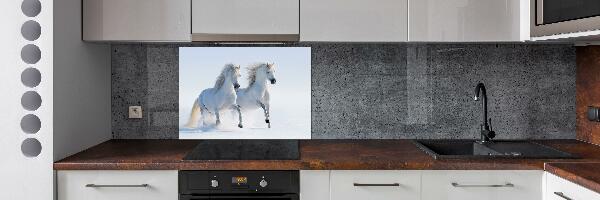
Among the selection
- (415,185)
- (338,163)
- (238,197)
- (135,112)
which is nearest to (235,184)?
(238,197)

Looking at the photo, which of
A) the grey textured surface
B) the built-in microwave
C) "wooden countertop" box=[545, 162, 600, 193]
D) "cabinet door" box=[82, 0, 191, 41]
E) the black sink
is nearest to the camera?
"wooden countertop" box=[545, 162, 600, 193]

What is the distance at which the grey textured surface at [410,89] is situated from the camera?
306cm

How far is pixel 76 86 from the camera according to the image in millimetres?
2604

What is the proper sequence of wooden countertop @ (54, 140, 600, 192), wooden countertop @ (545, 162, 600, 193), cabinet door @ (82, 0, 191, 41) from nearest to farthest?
wooden countertop @ (545, 162, 600, 193) < wooden countertop @ (54, 140, 600, 192) < cabinet door @ (82, 0, 191, 41)

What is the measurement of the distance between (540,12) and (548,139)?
827mm

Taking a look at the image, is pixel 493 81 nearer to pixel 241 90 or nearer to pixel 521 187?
pixel 521 187

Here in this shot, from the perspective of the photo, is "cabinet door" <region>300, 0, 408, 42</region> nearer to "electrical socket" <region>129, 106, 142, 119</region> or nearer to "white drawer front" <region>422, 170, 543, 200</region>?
"white drawer front" <region>422, 170, 543, 200</region>
